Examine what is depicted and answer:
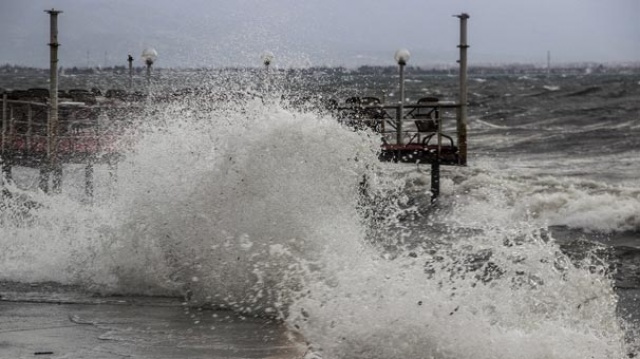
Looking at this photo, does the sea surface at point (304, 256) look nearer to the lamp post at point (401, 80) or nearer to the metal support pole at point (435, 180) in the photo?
the lamp post at point (401, 80)

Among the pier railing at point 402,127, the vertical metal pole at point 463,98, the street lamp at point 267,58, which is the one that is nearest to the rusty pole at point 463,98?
the vertical metal pole at point 463,98

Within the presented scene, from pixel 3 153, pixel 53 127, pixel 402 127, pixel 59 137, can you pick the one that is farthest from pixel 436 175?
pixel 3 153

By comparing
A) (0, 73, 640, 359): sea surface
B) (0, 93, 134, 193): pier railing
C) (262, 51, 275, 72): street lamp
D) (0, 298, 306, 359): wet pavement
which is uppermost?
(262, 51, 275, 72): street lamp

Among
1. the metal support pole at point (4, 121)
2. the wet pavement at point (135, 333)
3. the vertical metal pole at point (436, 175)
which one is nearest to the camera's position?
the wet pavement at point (135, 333)

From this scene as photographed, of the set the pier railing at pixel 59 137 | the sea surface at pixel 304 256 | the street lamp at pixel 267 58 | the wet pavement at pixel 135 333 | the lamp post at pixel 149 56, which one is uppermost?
the street lamp at pixel 267 58

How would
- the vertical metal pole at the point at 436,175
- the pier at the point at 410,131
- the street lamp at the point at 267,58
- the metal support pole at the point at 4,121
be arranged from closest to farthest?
the metal support pole at the point at 4,121, the pier at the point at 410,131, the vertical metal pole at the point at 436,175, the street lamp at the point at 267,58

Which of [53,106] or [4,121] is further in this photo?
[53,106]

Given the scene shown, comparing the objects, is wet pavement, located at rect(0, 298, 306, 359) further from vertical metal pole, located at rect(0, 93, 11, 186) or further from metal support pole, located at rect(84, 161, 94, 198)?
vertical metal pole, located at rect(0, 93, 11, 186)

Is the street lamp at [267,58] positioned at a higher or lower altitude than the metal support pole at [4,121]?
higher

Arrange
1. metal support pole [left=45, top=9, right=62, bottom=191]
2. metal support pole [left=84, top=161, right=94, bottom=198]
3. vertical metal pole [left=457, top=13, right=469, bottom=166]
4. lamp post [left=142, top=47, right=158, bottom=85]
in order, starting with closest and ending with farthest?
metal support pole [left=84, top=161, right=94, bottom=198] < metal support pole [left=45, top=9, right=62, bottom=191] < vertical metal pole [left=457, top=13, right=469, bottom=166] < lamp post [left=142, top=47, right=158, bottom=85]

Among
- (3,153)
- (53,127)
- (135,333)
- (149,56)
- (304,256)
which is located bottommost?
(135,333)

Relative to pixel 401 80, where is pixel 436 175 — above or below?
below

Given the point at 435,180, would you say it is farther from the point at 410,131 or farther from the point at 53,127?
the point at 53,127

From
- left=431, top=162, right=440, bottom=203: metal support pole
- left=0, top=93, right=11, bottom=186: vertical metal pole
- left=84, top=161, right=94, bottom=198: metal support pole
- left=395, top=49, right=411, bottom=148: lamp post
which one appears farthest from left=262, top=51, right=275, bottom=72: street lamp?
left=0, top=93, right=11, bottom=186: vertical metal pole
